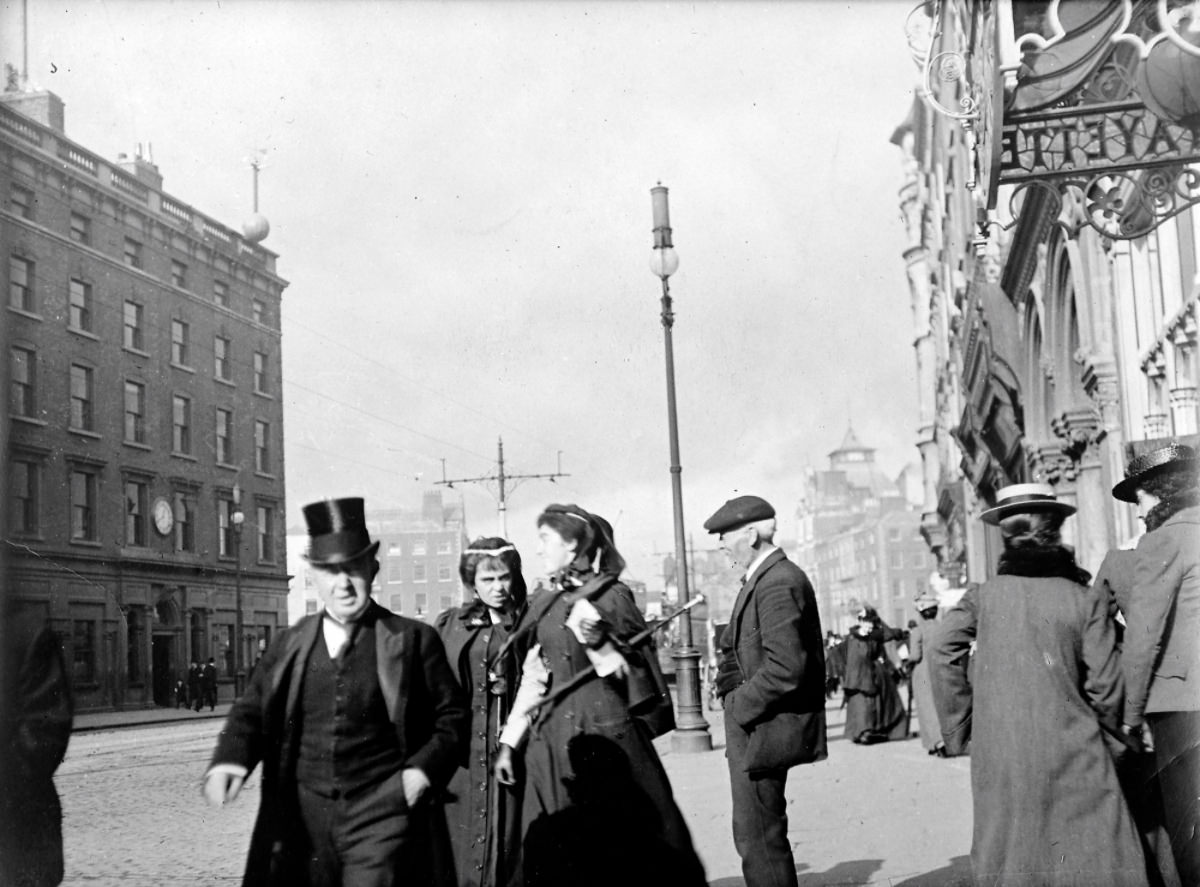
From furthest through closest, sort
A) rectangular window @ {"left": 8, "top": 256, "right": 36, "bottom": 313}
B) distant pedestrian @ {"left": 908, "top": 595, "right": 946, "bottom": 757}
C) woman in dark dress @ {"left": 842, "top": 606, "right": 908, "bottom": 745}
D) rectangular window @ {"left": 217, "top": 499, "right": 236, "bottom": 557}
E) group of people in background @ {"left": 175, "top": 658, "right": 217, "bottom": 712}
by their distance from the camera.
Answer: rectangular window @ {"left": 217, "top": 499, "right": 236, "bottom": 557} → group of people in background @ {"left": 175, "top": 658, "right": 217, "bottom": 712} → rectangular window @ {"left": 8, "top": 256, "right": 36, "bottom": 313} → woman in dark dress @ {"left": 842, "top": 606, "right": 908, "bottom": 745} → distant pedestrian @ {"left": 908, "top": 595, "right": 946, "bottom": 757}

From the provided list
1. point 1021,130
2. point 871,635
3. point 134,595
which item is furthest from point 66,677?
point 134,595

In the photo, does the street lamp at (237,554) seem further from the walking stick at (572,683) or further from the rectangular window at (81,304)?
the walking stick at (572,683)

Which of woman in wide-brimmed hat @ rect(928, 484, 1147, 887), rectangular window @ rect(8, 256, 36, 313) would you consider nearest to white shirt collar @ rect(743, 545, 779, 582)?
woman in wide-brimmed hat @ rect(928, 484, 1147, 887)

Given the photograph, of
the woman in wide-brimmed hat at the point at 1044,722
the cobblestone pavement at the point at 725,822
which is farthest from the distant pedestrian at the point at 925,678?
the woman in wide-brimmed hat at the point at 1044,722

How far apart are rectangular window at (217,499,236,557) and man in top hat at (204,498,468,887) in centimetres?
3152

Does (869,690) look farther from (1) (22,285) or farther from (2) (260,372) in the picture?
(1) (22,285)

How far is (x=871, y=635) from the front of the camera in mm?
16562

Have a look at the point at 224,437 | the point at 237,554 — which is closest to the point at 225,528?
the point at 237,554

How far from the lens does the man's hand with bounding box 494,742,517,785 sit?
5.52 metres

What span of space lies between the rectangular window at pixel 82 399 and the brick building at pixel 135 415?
47 mm

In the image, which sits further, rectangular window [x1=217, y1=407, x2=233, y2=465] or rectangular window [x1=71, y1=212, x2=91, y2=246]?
rectangular window [x1=217, y1=407, x2=233, y2=465]

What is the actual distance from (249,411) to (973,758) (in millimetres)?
31280

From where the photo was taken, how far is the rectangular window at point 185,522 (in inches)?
1341

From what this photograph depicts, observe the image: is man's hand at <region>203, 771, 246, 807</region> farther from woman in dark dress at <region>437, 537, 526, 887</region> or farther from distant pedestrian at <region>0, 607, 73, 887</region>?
woman in dark dress at <region>437, 537, 526, 887</region>
